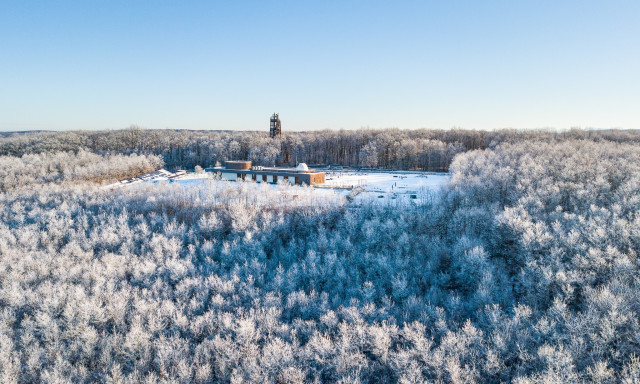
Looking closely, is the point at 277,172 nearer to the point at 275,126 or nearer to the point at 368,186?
the point at 368,186

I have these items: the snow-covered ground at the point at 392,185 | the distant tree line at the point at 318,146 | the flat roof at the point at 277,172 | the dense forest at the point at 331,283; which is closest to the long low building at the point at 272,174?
the flat roof at the point at 277,172

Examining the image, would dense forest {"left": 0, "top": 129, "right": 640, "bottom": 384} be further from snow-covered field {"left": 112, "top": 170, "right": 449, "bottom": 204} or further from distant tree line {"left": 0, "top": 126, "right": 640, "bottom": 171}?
distant tree line {"left": 0, "top": 126, "right": 640, "bottom": 171}

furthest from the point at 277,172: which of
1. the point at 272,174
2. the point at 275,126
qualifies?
the point at 275,126

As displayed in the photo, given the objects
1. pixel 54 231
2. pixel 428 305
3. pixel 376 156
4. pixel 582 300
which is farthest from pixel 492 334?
pixel 376 156

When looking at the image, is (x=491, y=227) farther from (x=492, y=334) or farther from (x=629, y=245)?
(x=492, y=334)

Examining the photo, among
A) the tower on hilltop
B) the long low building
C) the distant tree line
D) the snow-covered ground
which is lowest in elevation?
the snow-covered ground

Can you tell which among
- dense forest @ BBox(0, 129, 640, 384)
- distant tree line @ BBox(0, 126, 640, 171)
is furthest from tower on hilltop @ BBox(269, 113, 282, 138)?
dense forest @ BBox(0, 129, 640, 384)

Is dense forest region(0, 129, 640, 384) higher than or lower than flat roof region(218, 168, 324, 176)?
lower
